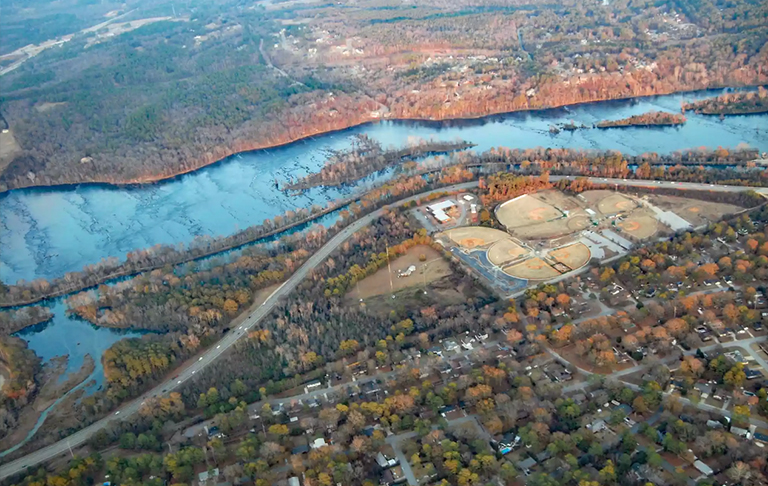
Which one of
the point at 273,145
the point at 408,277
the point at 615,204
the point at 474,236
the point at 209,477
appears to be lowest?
the point at 209,477

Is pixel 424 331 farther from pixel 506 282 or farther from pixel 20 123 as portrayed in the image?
pixel 20 123

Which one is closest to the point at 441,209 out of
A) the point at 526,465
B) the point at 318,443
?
the point at 318,443

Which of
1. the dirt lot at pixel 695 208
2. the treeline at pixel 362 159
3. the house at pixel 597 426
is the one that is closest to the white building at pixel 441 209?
the treeline at pixel 362 159

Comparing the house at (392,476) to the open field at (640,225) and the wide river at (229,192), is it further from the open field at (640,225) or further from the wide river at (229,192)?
the wide river at (229,192)

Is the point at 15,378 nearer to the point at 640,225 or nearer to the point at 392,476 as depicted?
the point at 392,476

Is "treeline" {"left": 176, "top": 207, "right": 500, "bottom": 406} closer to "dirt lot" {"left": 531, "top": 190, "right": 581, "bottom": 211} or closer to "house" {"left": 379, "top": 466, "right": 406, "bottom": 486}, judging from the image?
"house" {"left": 379, "top": 466, "right": 406, "bottom": 486}

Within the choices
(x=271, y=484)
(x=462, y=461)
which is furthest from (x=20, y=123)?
(x=462, y=461)

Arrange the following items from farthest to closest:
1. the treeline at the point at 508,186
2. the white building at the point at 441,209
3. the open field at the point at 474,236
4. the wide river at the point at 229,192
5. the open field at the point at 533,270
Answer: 1. the wide river at the point at 229,192
2. the treeline at the point at 508,186
3. the white building at the point at 441,209
4. the open field at the point at 474,236
5. the open field at the point at 533,270
